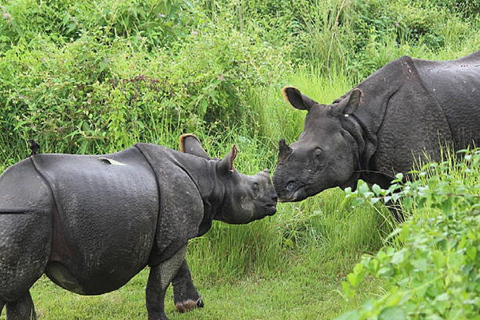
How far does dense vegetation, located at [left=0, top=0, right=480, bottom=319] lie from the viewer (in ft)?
22.6

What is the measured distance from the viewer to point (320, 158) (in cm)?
686

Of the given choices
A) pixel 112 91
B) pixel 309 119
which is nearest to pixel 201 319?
pixel 309 119

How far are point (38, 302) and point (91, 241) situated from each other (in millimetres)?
1723

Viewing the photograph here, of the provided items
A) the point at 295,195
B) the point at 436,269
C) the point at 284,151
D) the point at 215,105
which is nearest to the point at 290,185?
the point at 295,195

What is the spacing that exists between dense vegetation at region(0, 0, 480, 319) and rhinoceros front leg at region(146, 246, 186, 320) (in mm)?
509

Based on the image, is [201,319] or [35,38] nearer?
[201,319]

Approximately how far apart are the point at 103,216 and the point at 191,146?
4.86 feet

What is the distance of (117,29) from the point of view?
9664 mm

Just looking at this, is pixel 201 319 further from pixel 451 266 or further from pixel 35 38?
pixel 35 38

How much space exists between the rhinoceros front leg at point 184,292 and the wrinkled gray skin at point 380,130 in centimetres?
100

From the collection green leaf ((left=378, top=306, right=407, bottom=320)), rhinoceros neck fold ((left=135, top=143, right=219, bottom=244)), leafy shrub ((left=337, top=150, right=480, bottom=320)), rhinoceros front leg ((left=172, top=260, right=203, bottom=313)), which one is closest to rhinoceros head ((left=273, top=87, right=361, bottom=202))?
rhinoceros neck fold ((left=135, top=143, right=219, bottom=244))

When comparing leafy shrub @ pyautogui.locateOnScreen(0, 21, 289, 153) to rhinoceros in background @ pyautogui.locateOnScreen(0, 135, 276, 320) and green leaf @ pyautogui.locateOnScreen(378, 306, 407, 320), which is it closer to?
rhinoceros in background @ pyautogui.locateOnScreen(0, 135, 276, 320)

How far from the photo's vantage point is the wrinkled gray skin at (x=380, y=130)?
6.86 metres

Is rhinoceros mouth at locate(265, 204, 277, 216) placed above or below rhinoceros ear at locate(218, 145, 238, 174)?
below
